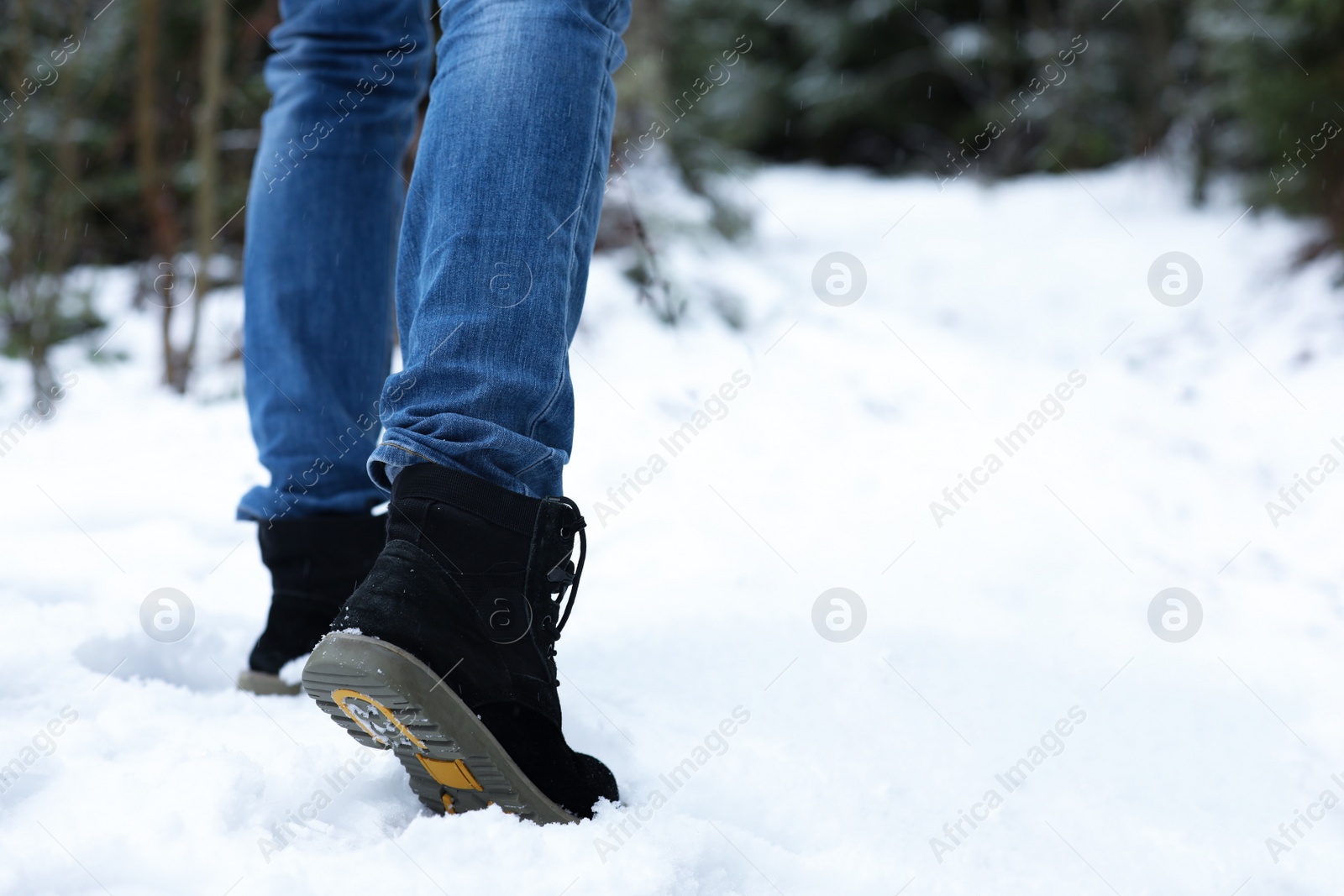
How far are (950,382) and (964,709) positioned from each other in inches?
60.6

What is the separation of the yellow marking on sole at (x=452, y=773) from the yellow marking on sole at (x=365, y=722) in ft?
0.07

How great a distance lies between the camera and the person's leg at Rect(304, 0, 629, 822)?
0.75 metres

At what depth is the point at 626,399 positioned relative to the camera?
7.15ft

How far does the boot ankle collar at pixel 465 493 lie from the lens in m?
0.76

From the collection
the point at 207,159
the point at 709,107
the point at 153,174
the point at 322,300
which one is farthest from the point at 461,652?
the point at 709,107

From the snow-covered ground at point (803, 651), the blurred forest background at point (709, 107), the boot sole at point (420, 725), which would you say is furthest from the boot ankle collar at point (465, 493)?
the blurred forest background at point (709, 107)

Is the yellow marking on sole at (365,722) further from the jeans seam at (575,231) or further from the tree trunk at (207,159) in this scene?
the tree trunk at (207,159)

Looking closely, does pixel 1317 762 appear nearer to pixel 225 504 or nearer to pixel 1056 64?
pixel 225 504

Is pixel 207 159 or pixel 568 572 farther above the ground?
pixel 568 572

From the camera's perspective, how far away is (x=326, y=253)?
109 cm

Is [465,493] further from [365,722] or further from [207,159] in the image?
[207,159]

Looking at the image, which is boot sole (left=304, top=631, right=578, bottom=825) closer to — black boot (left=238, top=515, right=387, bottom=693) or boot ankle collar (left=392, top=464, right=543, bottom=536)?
boot ankle collar (left=392, top=464, right=543, bottom=536)

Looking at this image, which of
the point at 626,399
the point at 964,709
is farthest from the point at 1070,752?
the point at 626,399

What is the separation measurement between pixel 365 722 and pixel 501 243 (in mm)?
405
